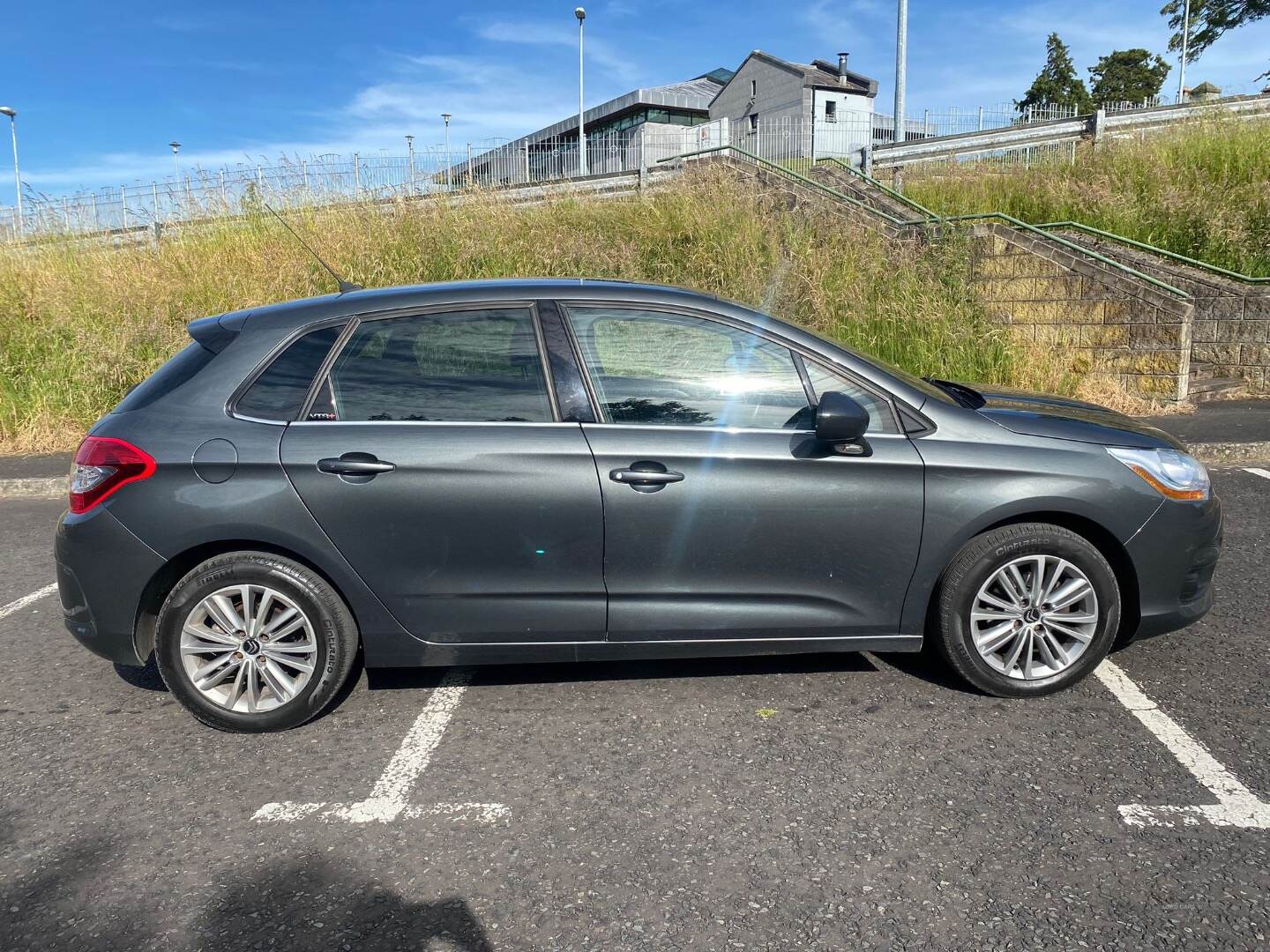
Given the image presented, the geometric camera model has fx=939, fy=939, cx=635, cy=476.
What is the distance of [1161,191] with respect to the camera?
13273 mm

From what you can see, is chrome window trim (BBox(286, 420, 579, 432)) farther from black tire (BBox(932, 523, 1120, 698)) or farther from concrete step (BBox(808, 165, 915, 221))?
concrete step (BBox(808, 165, 915, 221))

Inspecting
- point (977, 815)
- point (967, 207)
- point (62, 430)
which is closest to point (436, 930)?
point (977, 815)

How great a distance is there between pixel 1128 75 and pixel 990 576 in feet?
228

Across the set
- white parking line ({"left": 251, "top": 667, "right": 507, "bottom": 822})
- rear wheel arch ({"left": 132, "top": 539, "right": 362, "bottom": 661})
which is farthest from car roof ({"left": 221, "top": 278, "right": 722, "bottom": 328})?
white parking line ({"left": 251, "top": 667, "right": 507, "bottom": 822})

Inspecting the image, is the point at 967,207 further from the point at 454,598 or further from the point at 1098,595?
the point at 454,598

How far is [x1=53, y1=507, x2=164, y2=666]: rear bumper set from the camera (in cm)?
348

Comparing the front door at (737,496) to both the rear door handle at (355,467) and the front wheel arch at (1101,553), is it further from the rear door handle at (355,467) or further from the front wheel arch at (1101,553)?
the rear door handle at (355,467)

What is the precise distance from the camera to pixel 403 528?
3504 millimetres

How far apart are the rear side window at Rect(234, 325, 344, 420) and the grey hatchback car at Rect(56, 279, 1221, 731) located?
0.01m

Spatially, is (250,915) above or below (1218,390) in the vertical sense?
below

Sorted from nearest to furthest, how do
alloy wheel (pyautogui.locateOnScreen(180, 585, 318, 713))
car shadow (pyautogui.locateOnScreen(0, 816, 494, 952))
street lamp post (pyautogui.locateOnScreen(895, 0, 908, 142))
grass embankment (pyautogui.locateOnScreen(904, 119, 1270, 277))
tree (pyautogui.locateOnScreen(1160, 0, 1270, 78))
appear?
car shadow (pyautogui.locateOnScreen(0, 816, 494, 952)), alloy wheel (pyautogui.locateOnScreen(180, 585, 318, 713)), grass embankment (pyautogui.locateOnScreen(904, 119, 1270, 277)), street lamp post (pyautogui.locateOnScreen(895, 0, 908, 142)), tree (pyautogui.locateOnScreen(1160, 0, 1270, 78))

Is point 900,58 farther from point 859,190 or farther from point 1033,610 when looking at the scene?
point 1033,610

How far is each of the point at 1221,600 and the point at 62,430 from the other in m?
10.5

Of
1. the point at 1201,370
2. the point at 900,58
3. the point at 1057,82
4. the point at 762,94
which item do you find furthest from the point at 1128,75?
the point at 1201,370
